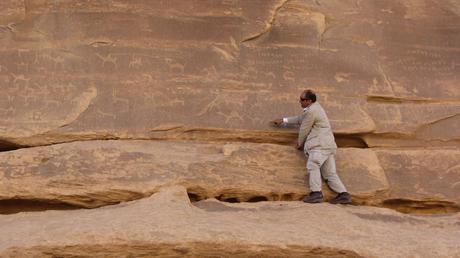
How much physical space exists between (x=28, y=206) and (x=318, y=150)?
2572 millimetres

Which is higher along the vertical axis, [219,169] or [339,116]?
[339,116]

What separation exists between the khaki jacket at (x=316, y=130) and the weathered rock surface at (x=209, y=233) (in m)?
0.62

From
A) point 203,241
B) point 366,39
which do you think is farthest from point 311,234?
point 366,39

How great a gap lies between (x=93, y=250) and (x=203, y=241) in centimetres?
79

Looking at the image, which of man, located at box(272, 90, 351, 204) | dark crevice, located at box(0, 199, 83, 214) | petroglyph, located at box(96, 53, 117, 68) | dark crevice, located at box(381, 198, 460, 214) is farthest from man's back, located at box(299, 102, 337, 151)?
dark crevice, located at box(0, 199, 83, 214)

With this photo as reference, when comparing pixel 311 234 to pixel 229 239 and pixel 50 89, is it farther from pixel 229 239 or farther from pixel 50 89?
pixel 50 89

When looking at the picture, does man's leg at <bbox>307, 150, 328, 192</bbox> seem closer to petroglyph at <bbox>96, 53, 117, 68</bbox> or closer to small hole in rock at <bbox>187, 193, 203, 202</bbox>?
small hole in rock at <bbox>187, 193, 203, 202</bbox>

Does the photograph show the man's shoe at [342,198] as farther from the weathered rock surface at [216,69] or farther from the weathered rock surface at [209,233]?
the weathered rock surface at [216,69]

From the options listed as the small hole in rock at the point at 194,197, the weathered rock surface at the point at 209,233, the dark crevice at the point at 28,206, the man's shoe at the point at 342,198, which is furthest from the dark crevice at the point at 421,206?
the dark crevice at the point at 28,206

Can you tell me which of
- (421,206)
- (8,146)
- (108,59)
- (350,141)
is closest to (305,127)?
(350,141)

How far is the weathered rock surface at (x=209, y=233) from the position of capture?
4523mm

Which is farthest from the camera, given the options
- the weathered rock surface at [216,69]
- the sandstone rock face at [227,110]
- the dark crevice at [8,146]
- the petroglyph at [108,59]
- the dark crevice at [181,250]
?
the petroglyph at [108,59]

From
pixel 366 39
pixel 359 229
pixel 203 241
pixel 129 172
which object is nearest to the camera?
pixel 203 241

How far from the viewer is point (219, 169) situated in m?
5.57
